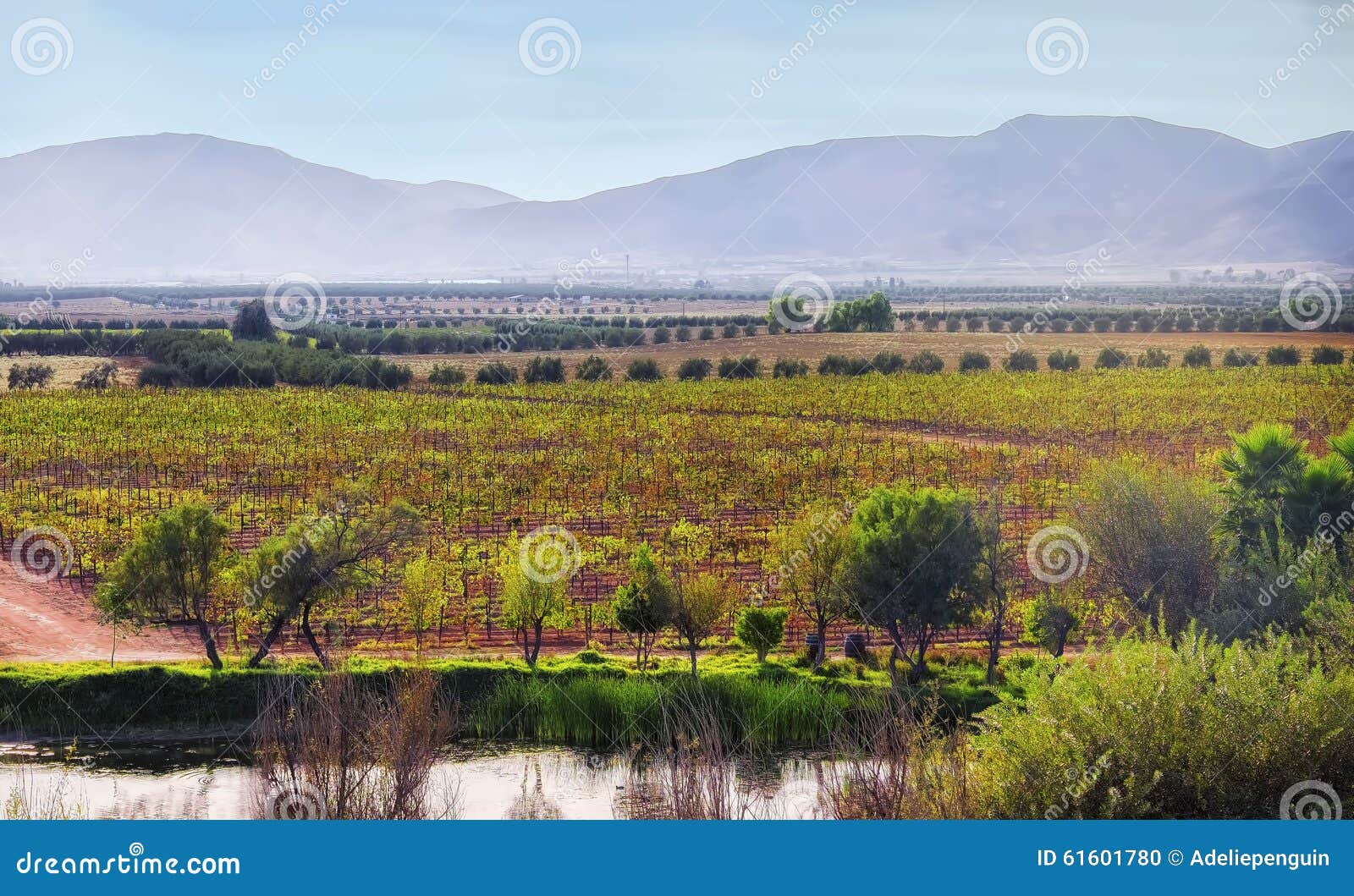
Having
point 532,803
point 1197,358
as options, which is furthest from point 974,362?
point 532,803

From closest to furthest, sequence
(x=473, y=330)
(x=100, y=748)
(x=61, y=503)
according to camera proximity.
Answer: (x=100, y=748), (x=61, y=503), (x=473, y=330)

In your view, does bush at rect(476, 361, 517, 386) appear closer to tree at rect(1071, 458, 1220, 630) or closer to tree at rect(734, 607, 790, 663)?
tree at rect(734, 607, 790, 663)

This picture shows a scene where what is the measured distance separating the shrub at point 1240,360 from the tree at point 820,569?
6227 cm

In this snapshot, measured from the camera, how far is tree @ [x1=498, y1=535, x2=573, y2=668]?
2419cm

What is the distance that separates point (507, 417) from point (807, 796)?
39575mm

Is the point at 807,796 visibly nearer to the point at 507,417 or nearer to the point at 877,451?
the point at 877,451

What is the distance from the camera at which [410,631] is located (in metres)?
25.7

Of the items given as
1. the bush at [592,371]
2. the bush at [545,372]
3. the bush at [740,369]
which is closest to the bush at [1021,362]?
the bush at [740,369]

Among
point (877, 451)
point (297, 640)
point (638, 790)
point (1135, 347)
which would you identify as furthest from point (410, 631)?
point (1135, 347)

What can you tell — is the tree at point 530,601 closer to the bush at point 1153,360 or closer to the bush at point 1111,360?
the bush at point 1153,360

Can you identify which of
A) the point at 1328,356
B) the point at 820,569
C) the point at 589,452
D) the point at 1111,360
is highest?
the point at 1111,360

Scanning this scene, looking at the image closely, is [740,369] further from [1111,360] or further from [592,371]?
[1111,360]

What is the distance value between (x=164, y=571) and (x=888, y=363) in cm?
6565

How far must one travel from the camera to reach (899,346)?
3984 inches
